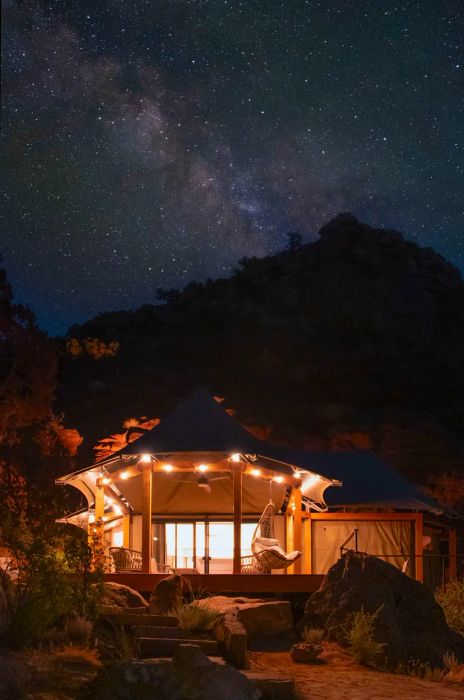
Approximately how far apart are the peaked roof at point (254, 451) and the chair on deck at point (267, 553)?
3.75 ft

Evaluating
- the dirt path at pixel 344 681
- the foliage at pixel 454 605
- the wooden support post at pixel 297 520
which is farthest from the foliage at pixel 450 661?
the wooden support post at pixel 297 520

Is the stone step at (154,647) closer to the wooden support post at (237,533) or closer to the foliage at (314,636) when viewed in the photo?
the foliage at (314,636)

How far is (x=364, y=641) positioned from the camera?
10.0m

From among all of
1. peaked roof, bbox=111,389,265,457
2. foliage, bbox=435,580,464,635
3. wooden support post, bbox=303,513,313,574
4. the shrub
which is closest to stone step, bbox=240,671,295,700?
the shrub

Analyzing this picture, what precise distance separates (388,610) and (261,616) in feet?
5.30

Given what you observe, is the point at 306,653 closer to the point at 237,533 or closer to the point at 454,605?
the point at 454,605

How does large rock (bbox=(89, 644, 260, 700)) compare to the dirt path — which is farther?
the dirt path

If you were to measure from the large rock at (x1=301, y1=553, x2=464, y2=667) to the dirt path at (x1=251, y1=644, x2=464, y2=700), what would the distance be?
17.5 inches

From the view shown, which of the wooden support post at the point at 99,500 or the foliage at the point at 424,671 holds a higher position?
the wooden support post at the point at 99,500

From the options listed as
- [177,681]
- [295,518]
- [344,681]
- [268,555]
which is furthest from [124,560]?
[177,681]

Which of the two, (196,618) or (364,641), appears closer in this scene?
(196,618)

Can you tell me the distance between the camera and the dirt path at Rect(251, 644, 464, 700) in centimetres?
826

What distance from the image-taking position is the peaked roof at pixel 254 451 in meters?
15.2

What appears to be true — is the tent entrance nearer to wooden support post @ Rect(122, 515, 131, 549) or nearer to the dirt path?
wooden support post @ Rect(122, 515, 131, 549)
